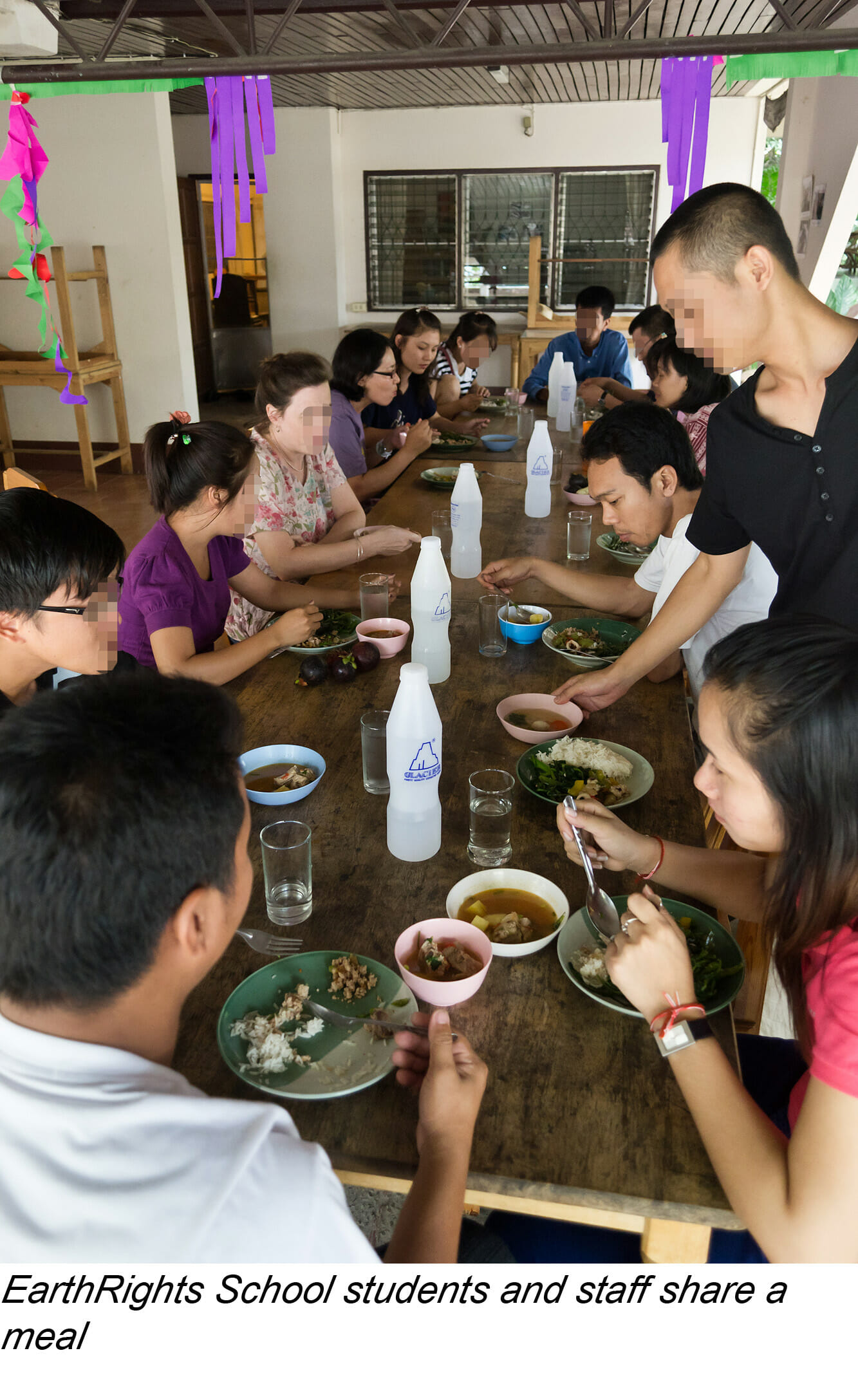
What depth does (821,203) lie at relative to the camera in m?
6.39

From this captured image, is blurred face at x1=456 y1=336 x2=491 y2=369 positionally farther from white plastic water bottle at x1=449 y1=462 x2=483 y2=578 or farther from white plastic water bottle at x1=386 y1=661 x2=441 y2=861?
white plastic water bottle at x1=386 y1=661 x2=441 y2=861

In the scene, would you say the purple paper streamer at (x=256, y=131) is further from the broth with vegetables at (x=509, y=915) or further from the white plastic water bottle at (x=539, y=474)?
the broth with vegetables at (x=509, y=915)

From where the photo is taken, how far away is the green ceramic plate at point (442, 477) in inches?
155

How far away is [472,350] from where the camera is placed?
5.93 meters

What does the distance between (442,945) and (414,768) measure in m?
0.31

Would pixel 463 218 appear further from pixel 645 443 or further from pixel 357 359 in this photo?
pixel 645 443

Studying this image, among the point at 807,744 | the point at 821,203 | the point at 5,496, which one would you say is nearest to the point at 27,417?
the point at 821,203

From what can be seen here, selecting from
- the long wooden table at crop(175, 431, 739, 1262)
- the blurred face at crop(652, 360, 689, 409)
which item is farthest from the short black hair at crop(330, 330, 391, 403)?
the long wooden table at crop(175, 431, 739, 1262)

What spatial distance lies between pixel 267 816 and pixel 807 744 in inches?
36.6

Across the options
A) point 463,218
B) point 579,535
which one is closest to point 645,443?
point 579,535

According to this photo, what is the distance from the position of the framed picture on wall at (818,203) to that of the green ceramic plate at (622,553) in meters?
4.67

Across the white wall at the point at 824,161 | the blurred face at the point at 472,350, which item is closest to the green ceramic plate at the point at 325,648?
the blurred face at the point at 472,350

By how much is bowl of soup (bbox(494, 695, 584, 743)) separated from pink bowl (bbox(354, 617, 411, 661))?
39 centimetres

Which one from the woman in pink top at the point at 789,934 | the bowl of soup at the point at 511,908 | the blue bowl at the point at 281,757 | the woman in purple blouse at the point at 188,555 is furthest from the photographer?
the woman in purple blouse at the point at 188,555
